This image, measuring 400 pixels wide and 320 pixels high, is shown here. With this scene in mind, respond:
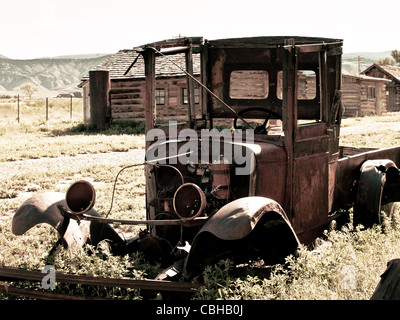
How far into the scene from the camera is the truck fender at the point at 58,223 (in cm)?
464

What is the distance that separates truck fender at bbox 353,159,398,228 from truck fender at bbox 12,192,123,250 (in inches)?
104

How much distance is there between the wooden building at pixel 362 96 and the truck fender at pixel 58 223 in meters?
32.8

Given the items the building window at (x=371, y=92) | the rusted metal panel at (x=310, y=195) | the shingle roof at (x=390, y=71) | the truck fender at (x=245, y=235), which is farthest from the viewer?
the shingle roof at (x=390, y=71)

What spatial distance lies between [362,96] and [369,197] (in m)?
32.5

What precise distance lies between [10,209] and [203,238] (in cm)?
504

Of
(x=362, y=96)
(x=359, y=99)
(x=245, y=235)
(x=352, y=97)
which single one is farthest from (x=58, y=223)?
(x=362, y=96)

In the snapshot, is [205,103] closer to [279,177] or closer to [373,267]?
[279,177]

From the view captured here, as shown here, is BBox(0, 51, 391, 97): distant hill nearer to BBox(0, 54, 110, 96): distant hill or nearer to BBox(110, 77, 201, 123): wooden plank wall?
BBox(0, 54, 110, 96): distant hill

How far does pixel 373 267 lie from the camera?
4.20 m

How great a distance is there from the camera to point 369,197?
18.0 ft

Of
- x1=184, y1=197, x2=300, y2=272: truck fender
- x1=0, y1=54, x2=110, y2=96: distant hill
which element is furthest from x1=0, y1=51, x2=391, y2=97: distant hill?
x1=184, y1=197, x2=300, y2=272: truck fender

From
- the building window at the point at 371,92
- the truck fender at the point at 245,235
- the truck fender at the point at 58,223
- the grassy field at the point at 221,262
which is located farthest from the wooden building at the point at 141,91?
the truck fender at the point at 245,235

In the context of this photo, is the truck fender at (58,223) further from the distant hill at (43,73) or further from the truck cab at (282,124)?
the distant hill at (43,73)

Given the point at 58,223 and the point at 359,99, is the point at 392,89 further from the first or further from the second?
the point at 58,223
